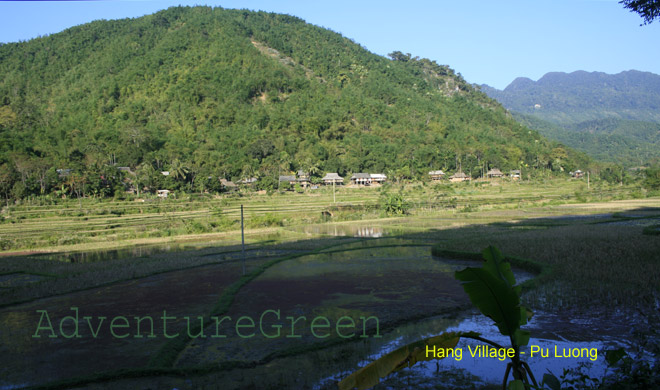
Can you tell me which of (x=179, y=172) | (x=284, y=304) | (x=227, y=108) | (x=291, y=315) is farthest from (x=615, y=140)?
(x=291, y=315)

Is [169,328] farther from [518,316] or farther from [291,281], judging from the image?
[518,316]

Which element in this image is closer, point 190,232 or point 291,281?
point 291,281

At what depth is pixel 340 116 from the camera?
3332 inches

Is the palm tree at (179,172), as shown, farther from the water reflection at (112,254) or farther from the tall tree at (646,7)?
the tall tree at (646,7)

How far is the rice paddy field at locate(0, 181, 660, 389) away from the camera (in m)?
5.75

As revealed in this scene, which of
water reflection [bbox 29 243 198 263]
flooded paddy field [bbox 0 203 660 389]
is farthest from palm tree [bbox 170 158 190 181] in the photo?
flooded paddy field [bbox 0 203 660 389]

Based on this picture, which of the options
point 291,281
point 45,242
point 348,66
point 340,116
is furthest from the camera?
point 348,66

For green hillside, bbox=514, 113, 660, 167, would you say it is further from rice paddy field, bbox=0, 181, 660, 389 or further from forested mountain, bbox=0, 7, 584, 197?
rice paddy field, bbox=0, 181, 660, 389

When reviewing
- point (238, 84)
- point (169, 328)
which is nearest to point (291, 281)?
point (169, 328)

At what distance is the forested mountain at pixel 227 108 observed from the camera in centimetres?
5909

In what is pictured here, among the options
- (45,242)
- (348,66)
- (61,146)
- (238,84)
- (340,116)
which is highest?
(348,66)

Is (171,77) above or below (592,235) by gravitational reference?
above

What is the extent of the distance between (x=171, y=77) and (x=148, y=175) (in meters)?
54.9

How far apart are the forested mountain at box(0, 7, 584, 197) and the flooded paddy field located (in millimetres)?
28703
